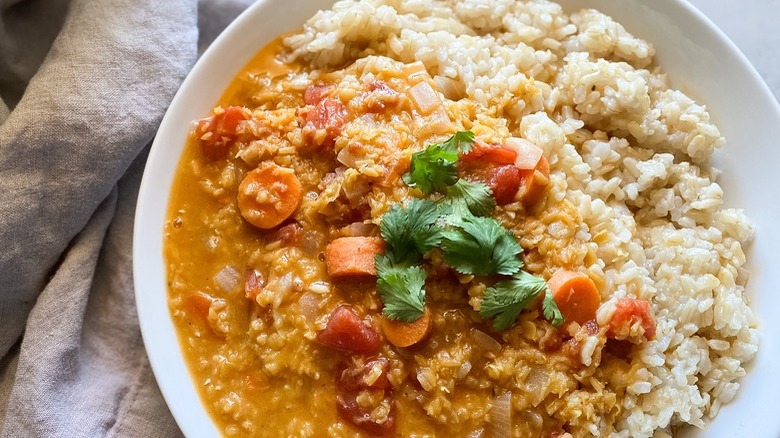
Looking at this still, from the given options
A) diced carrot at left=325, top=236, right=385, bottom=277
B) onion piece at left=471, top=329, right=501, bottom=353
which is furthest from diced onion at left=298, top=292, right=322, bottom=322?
onion piece at left=471, top=329, right=501, bottom=353

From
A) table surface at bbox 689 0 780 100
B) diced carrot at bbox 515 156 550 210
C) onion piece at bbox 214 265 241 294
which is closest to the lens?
diced carrot at bbox 515 156 550 210

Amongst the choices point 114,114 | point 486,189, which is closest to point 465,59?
point 486,189

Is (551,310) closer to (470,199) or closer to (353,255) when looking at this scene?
(470,199)

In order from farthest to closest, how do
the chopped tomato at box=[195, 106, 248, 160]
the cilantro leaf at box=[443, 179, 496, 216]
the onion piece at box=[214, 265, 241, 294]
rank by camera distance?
the chopped tomato at box=[195, 106, 248, 160]
the onion piece at box=[214, 265, 241, 294]
the cilantro leaf at box=[443, 179, 496, 216]

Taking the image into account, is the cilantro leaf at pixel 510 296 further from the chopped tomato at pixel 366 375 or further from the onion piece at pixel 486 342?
the chopped tomato at pixel 366 375

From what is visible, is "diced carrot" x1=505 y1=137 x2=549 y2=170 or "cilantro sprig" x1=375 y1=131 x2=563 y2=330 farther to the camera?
"diced carrot" x1=505 y1=137 x2=549 y2=170

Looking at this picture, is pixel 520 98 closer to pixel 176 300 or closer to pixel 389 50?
pixel 389 50

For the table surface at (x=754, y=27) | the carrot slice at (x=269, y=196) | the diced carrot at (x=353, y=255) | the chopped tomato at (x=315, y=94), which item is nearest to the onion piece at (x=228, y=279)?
the carrot slice at (x=269, y=196)

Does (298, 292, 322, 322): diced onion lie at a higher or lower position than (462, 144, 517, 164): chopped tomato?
lower

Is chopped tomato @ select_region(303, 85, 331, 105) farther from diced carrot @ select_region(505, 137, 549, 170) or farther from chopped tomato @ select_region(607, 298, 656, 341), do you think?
chopped tomato @ select_region(607, 298, 656, 341)
